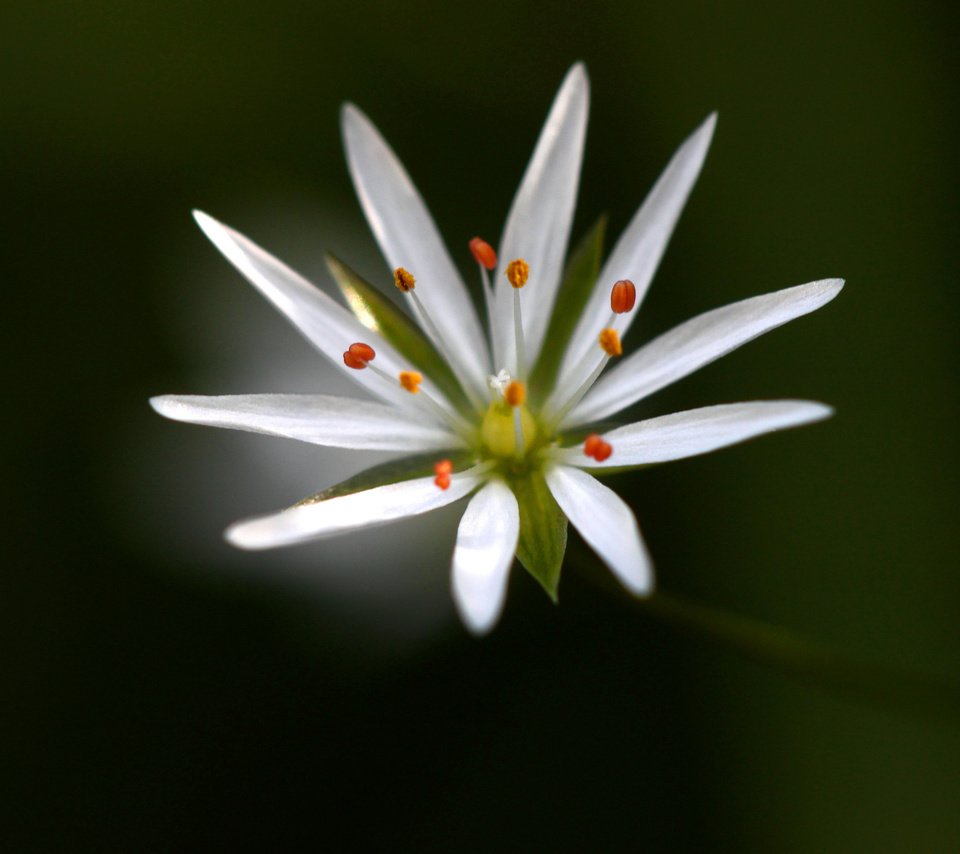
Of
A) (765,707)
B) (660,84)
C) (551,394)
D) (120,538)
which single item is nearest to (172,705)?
(120,538)

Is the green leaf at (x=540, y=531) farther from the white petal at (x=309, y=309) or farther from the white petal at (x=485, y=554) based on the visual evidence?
the white petal at (x=309, y=309)

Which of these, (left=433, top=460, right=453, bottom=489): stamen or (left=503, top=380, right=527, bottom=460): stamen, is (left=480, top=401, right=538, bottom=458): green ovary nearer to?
(left=503, top=380, right=527, bottom=460): stamen

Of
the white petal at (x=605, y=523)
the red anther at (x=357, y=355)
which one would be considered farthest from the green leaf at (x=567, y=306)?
the red anther at (x=357, y=355)

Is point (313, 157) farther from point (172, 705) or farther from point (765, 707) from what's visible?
point (765, 707)

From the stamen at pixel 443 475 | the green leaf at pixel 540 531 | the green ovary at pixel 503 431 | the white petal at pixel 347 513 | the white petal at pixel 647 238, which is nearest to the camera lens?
the white petal at pixel 347 513

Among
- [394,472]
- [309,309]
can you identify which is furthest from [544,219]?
[394,472]
